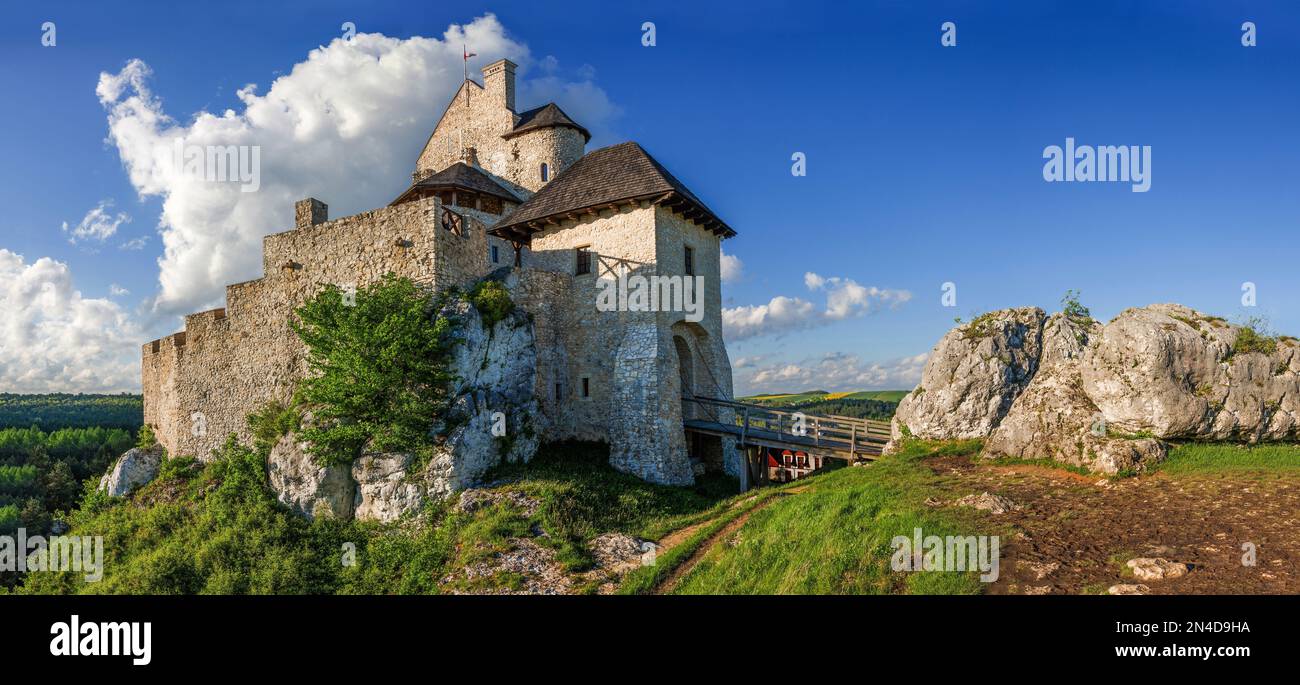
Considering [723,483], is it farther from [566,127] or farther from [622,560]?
[566,127]

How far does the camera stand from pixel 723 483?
872 inches

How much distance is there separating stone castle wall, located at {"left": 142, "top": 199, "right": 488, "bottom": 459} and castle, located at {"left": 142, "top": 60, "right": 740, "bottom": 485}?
0.05m

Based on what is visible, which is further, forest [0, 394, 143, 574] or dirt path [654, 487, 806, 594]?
Result: forest [0, 394, 143, 574]

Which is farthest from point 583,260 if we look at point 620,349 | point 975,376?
point 975,376

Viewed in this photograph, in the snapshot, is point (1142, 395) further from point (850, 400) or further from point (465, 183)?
point (850, 400)

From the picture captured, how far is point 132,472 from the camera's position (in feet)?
73.7

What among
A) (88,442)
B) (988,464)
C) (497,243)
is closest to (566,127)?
(497,243)

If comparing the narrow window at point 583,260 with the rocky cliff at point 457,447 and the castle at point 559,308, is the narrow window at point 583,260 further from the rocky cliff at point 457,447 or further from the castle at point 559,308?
the rocky cliff at point 457,447

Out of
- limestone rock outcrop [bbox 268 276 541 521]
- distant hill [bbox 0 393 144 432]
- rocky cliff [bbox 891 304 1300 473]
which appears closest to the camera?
rocky cliff [bbox 891 304 1300 473]

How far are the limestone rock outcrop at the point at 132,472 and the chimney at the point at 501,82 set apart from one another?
66.6ft

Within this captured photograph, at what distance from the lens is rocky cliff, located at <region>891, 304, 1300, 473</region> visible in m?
12.2

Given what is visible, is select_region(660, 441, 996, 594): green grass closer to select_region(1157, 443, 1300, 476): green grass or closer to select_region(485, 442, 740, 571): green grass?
select_region(485, 442, 740, 571): green grass

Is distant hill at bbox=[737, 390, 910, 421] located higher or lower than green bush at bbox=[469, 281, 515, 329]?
lower

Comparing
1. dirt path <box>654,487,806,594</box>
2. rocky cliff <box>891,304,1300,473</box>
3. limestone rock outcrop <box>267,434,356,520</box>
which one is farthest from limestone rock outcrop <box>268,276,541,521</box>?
rocky cliff <box>891,304,1300,473</box>
